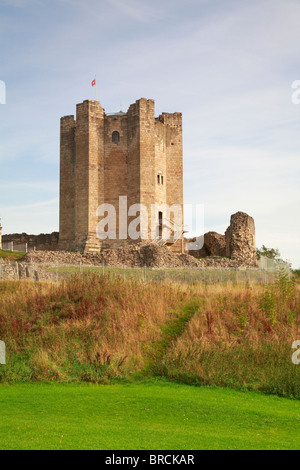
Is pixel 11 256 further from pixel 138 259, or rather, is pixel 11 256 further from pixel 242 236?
pixel 242 236

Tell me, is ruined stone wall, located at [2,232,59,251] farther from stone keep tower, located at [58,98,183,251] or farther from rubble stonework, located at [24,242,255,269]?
rubble stonework, located at [24,242,255,269]

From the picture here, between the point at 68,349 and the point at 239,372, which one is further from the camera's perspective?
the point at 68,349

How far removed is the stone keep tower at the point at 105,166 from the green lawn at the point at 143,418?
34.5 m

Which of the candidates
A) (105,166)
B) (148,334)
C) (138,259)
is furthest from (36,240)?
(148,334)

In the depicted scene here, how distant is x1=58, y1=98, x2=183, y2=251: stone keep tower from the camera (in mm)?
44781

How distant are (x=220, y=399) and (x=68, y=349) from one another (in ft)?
12.9

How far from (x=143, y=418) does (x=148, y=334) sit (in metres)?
4.96

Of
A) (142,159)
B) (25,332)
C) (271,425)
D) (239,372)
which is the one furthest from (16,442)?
(142,159)

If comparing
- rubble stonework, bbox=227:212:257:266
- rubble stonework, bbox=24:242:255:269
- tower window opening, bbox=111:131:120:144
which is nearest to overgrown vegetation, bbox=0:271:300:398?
rubble stonework, bbox=24:242:255:269

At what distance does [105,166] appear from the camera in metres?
46.0

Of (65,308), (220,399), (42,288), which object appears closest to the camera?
(220,399)

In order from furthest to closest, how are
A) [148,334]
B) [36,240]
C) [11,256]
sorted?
[36,240], [11,256], [148,334]

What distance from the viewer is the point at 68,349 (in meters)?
11.4
